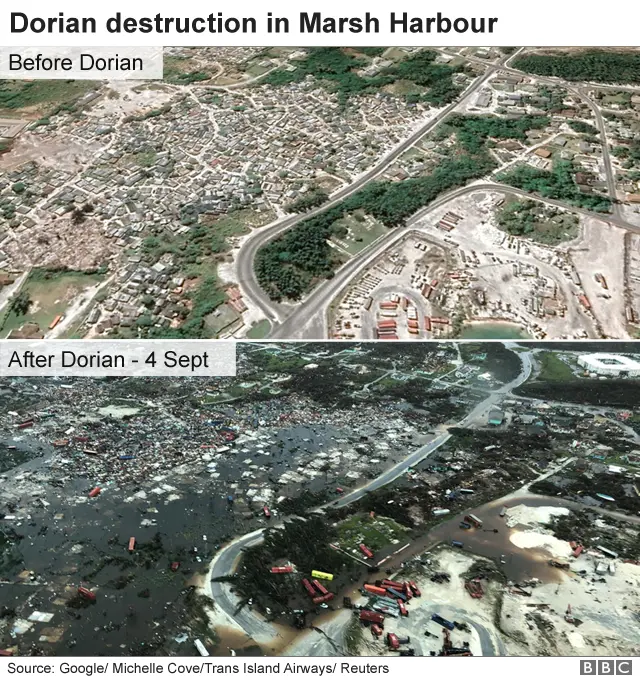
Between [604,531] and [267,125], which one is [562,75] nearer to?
[267,125]

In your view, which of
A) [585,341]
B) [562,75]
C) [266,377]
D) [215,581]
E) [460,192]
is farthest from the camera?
[562,75]

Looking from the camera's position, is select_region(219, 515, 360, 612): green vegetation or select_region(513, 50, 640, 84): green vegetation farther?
select_region(513, 50, 640, 84): green vegetation

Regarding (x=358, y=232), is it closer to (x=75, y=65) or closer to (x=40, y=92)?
(x=75, y=65)

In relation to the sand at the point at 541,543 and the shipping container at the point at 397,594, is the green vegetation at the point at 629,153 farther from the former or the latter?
the shipping container at the point at 397,594

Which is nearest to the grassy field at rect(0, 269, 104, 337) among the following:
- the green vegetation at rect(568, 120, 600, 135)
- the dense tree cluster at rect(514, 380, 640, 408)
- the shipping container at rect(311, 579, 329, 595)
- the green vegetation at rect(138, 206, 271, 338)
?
the green vegetation at rect(138, 206, 271, 338)

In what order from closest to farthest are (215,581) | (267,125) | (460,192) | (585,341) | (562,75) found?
1. (215,581)
2. (585,341)
3. (460,192)
4. (267,125)
5. (562,75)

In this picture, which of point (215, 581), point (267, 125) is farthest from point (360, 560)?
point (267, 125)

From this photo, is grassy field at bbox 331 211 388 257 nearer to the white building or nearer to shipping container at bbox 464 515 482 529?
the white building
